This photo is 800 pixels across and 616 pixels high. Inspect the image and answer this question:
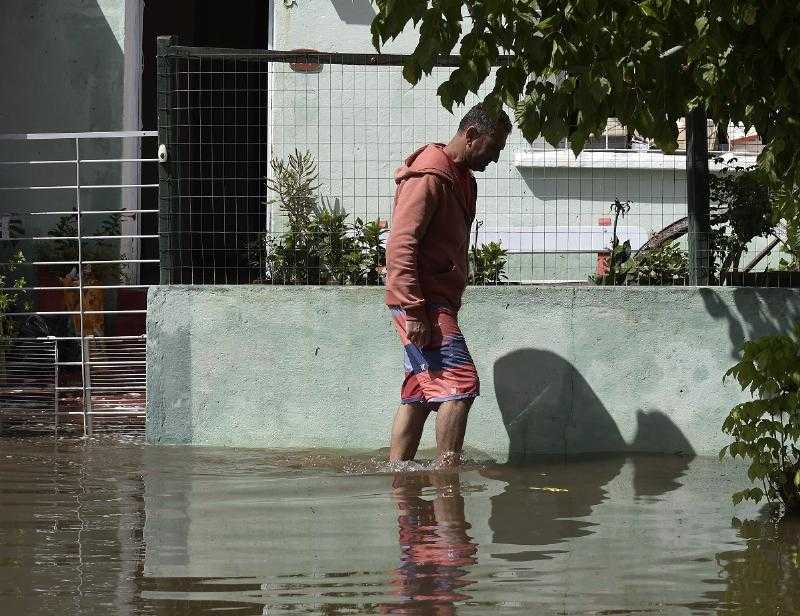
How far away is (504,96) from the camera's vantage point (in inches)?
206

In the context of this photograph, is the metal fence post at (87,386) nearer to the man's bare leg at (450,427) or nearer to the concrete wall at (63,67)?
the man's bare leg at (450,427)

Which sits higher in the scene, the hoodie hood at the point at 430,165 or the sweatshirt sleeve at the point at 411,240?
the hoodie hood at the point at 430,165

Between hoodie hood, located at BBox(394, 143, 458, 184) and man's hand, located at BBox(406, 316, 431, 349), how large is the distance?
78 centimetres

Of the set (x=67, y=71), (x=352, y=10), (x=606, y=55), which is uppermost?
(x=352, y=10)

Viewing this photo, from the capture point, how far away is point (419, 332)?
22.1ft

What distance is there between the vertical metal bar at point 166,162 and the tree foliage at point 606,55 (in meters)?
2.97

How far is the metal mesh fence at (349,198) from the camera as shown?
8.09 m

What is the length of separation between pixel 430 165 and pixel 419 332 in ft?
3.00

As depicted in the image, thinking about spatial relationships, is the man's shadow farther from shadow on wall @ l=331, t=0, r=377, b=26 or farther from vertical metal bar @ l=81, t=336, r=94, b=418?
shadow on wall @ l=331, t=0, r=377, b=26

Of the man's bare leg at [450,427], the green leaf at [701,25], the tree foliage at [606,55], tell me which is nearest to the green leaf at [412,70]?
the tree foliage at [606,55]

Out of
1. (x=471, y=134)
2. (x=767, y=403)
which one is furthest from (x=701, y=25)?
(x=471, y=134)

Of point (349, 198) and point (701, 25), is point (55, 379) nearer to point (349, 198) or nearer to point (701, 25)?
point (349, 198)

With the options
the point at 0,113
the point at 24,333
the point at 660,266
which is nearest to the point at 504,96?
the point at 660,266

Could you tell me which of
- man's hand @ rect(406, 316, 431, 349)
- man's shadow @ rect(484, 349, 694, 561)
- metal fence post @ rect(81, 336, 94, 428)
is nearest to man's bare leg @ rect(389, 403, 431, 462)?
man's hand @ rect(406, 316, 431, 349)
